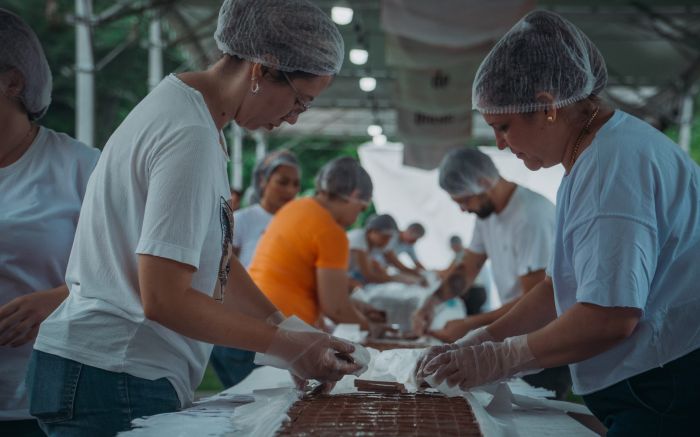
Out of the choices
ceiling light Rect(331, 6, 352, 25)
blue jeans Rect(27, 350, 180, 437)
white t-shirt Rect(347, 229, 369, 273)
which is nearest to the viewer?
blue jeans Rect(27, 350, 180, 437)

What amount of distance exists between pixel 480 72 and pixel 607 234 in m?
0.55

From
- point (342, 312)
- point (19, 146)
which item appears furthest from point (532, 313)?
point (342, 312)

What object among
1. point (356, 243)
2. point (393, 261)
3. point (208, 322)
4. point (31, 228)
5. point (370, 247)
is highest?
point (31, 228)

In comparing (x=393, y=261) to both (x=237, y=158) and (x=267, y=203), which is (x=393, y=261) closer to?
(x=237, y=158)

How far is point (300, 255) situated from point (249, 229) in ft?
4.65

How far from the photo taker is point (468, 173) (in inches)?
157

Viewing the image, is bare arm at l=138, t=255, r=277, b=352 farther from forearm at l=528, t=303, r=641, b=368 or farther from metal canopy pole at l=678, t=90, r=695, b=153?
metal canopy pole at l=678, t=90, r=695, b=153

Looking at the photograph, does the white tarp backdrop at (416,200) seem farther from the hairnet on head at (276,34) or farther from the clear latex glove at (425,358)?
the hairnet on head at (276,34)

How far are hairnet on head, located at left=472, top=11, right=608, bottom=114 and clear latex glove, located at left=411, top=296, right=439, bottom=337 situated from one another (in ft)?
8.56

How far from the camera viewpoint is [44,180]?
224 cm

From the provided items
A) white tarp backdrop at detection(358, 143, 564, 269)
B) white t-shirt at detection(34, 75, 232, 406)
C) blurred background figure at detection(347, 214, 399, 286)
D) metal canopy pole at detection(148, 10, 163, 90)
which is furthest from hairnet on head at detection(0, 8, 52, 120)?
white tarp backdrop at detection(358, 143, 564, 269)

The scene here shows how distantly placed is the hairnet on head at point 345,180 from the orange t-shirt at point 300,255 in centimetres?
25

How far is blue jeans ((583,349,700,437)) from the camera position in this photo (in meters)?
1.62

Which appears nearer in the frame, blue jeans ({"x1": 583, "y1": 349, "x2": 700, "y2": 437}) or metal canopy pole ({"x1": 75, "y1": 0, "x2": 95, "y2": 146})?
blue jeans ({"x1": 583, "y1": 349, "x2": 700, "y2": 437})
